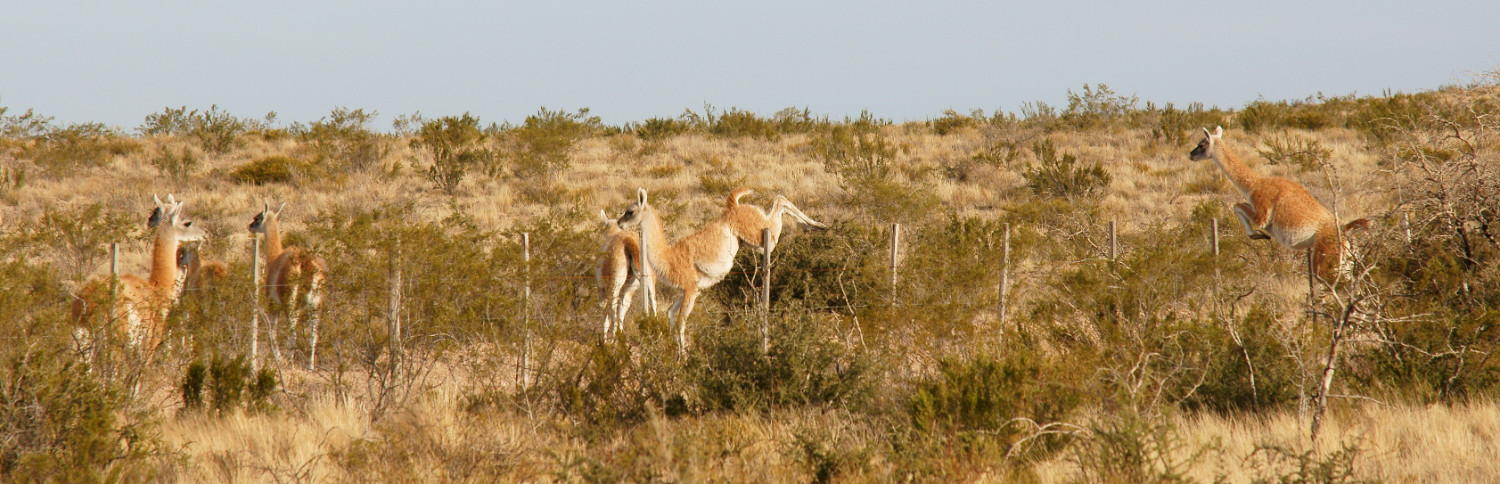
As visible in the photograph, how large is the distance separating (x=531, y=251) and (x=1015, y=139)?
20.1 metres

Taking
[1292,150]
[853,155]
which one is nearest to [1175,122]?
[1292,150]

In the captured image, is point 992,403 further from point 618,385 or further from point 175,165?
point 175,165

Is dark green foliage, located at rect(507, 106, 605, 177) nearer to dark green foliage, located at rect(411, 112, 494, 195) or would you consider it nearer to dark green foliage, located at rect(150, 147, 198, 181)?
dark green foliage, located at rect(411, 112, 494, 195)

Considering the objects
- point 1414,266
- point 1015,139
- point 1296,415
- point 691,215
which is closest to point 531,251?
point 1296,415

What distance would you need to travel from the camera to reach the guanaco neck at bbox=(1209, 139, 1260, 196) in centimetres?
1041

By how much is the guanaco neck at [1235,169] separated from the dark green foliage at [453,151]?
1564 cm

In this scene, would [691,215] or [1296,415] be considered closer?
[1296,415]

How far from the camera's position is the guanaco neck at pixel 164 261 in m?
8.31

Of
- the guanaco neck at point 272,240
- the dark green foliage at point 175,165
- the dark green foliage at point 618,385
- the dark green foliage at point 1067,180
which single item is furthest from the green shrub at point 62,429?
the dark green foliage at point 175,165

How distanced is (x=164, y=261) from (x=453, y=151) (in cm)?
1568

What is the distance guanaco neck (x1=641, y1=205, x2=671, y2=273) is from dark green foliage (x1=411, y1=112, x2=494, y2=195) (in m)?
13.5

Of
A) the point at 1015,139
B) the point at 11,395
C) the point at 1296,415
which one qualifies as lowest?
the point at 1296,415

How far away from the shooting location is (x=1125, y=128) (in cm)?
2942

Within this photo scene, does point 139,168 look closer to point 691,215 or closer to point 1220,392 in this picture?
point 691,215
